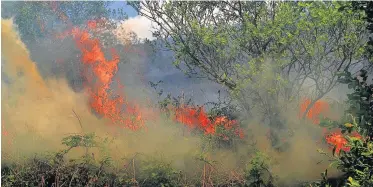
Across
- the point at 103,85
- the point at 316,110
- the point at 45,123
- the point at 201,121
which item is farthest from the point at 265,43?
the point at 103,85

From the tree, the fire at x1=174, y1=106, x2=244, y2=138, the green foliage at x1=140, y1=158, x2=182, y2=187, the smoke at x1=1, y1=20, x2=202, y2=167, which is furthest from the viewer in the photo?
the fire at x1=174, y1=106, x2=244, y2=138

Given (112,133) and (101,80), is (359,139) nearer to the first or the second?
(112,133)

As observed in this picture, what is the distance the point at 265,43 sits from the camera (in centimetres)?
1778

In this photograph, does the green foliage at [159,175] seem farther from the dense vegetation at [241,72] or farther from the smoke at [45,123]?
the smoke at [45,123]

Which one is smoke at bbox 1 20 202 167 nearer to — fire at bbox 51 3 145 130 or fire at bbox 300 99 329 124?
fire at bbox 51 3 145 130

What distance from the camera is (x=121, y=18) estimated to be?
3688cm

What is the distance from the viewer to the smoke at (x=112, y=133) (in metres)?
17.1

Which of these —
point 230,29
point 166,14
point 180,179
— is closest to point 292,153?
point 230,29

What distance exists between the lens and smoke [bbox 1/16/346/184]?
674 inches

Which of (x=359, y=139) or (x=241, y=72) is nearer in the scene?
(x=359, y=139)

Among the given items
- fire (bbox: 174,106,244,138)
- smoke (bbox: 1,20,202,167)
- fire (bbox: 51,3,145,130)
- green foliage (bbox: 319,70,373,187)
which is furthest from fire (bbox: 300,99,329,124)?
green foliage (bbox: 319,70,373,187)

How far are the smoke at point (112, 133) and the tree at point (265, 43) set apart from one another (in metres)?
1.30

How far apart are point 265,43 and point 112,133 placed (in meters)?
9.05

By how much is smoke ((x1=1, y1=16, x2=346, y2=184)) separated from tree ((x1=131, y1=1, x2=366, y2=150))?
130 centimetres
